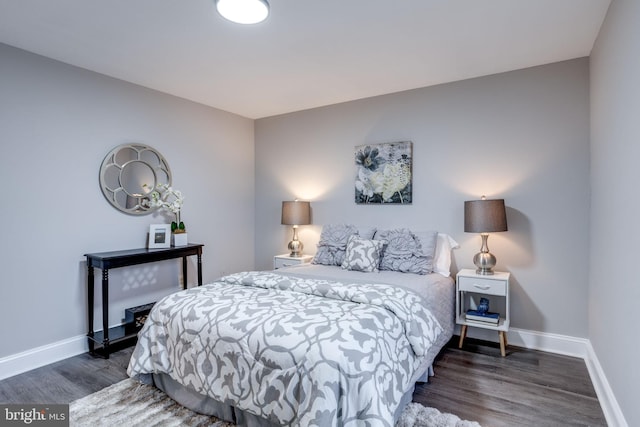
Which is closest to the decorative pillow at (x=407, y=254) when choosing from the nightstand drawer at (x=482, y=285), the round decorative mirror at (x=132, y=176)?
the nightstand drawer at (x=482, y=285)

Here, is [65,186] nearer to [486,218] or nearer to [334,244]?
[334,244]

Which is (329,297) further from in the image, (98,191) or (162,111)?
(162,111)

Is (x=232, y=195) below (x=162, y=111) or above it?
below

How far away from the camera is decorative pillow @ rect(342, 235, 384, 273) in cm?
321

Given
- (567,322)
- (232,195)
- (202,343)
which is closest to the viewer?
(202,343)

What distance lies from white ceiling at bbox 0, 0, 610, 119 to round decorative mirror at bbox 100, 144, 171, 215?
0.69 m

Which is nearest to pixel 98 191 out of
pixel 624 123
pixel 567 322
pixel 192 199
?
pixel 192 199

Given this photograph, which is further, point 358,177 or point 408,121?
point 358,177

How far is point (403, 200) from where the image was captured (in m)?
3.68

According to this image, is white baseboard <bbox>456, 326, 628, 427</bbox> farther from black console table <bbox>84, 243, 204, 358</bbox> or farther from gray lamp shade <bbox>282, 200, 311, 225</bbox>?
black console table <bbox>84, 243, 204, 358</bbox>

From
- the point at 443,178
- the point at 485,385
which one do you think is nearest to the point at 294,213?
the point at 443,178

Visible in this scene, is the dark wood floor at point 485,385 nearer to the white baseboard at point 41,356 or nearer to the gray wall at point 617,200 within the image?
the white baseboard at point 41,356

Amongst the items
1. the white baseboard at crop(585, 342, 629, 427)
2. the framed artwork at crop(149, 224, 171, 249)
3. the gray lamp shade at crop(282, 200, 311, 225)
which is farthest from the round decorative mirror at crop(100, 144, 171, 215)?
the white baseboard at crop(585, 342, 629, 427)

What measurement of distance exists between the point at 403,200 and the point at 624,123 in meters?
2.00
